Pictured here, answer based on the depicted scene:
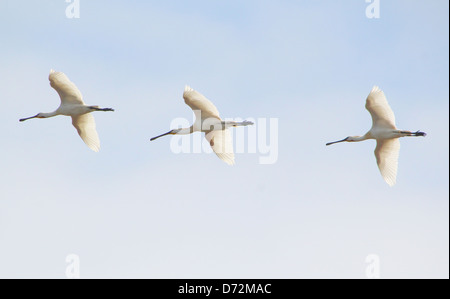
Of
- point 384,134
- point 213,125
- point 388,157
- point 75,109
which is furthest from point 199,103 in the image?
point 388,157

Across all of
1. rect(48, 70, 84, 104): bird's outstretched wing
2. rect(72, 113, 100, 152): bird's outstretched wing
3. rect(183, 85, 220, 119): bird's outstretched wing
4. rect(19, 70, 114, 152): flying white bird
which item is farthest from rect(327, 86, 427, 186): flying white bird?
rect(48, 70, 84, 104): bird's outstretched wing

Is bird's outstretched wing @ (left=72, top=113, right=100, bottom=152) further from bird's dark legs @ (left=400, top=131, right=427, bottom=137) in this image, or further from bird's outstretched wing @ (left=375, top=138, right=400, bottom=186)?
bird's dark legs @ (left=400, top=131, right=427, bottom=137)

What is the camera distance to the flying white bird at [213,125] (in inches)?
1133

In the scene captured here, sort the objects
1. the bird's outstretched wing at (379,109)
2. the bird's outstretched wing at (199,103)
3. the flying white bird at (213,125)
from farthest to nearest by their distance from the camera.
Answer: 1. the flying white bird at (213,125)
2. the bird's outstretched wing at (199,103)
3. the bird's outstretched wing at (379,109)

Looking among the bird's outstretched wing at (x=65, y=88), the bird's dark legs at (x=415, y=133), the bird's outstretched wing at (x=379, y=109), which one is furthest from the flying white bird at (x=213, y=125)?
the bird's dark legs at (x=415, y=133)

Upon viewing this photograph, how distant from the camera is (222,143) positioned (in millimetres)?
29297

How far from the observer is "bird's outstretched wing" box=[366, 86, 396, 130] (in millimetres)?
28234

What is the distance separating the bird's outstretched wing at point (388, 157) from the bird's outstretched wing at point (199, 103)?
4872mm

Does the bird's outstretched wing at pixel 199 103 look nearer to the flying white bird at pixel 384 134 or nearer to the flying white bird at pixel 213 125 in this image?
the flying white bird at pixel 213 125

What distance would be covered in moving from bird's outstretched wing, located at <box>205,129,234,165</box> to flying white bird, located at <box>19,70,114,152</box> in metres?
3.22
